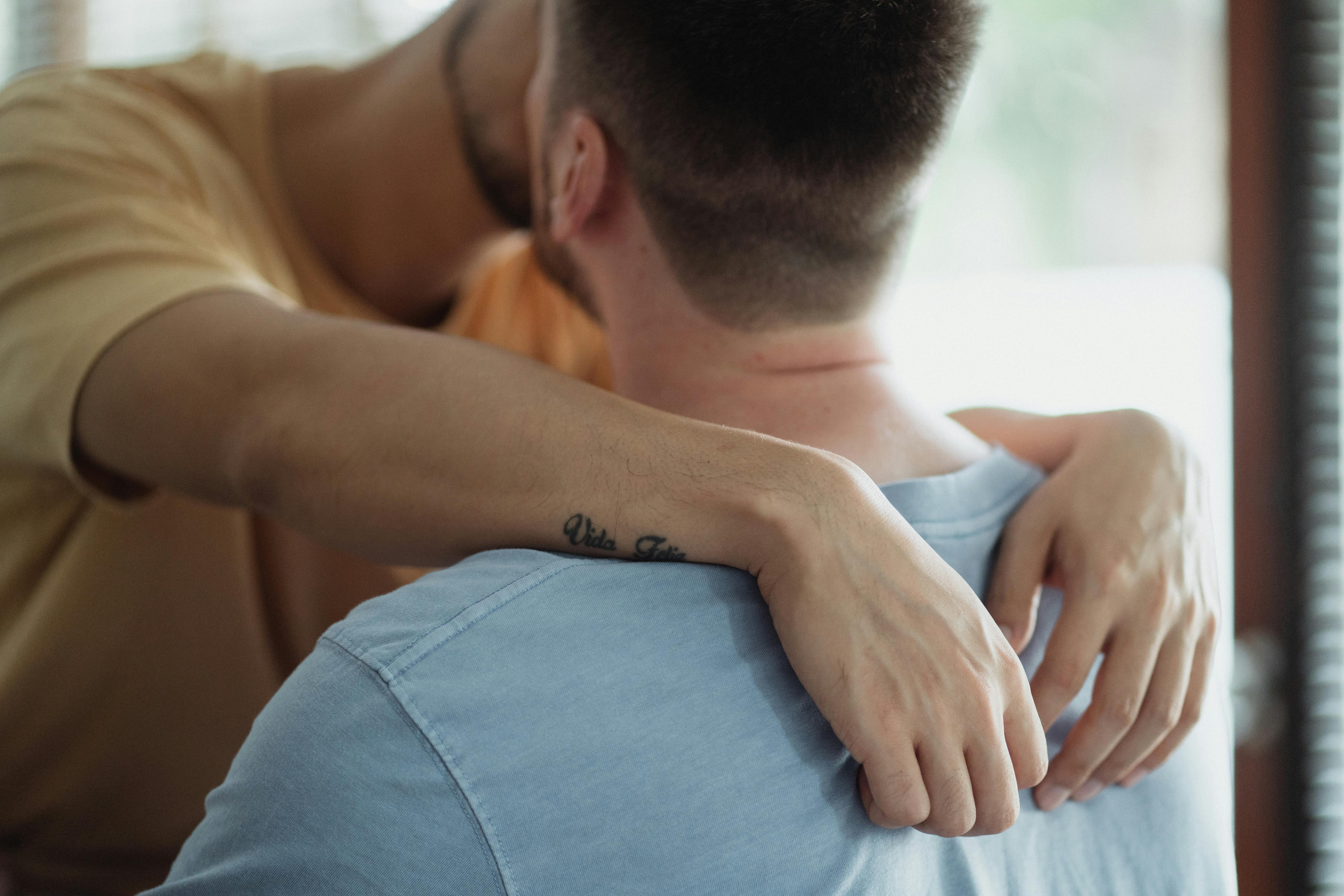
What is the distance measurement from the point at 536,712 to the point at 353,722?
98 mm

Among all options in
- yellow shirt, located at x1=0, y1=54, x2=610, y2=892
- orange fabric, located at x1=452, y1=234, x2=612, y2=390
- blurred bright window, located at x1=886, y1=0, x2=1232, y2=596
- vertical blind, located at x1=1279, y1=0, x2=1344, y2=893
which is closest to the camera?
yellow shirt, located at x1=0, y1=54, x2=610, y2=892

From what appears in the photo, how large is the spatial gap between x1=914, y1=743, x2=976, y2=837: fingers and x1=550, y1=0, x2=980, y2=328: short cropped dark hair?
357 mm

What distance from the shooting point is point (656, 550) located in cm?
61

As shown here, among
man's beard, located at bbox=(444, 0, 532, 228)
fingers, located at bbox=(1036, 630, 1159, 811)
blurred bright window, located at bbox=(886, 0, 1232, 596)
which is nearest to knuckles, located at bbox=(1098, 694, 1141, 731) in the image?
fingers, located at bbox=(1036, 630, 1159, 811)

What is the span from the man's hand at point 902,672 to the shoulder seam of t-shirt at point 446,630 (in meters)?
0.14

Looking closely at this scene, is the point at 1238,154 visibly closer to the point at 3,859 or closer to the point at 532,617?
the point at 532,617

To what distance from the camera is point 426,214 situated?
1378 millimetres

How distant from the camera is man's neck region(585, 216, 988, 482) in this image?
0.74m

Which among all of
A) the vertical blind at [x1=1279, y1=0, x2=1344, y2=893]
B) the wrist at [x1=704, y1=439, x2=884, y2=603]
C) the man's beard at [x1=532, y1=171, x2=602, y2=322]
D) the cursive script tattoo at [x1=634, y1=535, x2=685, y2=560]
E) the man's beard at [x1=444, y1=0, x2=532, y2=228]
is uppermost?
the man's beard at [x1=444, y1=0, x2=532, y2=228]

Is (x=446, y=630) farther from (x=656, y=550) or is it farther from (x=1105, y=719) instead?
(x=1105, y=719)

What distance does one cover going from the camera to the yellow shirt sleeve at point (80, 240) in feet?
2.99

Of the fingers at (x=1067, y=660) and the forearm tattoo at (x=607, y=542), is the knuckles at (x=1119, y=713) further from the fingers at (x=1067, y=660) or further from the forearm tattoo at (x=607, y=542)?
the forearm tattoo at (x=607, y=542)

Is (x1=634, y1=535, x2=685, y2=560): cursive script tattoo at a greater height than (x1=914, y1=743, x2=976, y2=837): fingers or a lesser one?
greater

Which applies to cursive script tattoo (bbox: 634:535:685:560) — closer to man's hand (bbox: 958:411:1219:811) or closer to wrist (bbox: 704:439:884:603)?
wrist (bbox: 704:439:884:603)
